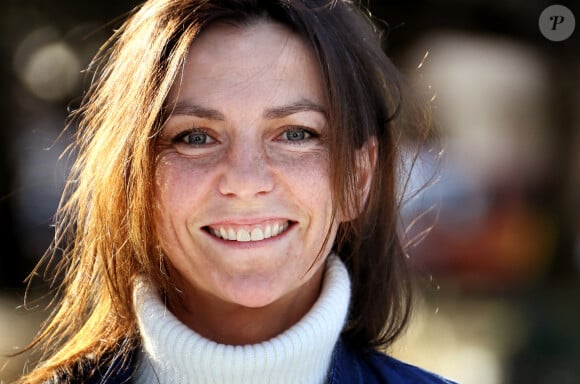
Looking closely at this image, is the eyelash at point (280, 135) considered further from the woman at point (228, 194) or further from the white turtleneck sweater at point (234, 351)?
the white turtleneck sweater at point (234, 351)

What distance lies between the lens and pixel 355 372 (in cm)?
187

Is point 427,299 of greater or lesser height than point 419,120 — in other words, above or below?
below

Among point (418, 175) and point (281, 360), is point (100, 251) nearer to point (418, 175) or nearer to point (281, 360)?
point (281, 360)

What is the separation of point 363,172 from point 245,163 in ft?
1.14

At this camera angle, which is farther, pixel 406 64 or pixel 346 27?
pixel 406 64

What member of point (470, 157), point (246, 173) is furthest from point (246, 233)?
point (470, 157)

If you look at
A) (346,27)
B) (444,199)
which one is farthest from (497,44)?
(346,27)

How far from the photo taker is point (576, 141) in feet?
20.5

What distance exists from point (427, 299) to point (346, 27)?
4575 millimetres

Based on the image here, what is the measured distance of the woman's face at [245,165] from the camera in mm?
1678

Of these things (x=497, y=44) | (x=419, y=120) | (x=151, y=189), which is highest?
(x=497, y=44)

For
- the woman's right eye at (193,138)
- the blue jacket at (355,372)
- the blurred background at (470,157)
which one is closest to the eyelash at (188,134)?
the woman's right eye at (193,138)

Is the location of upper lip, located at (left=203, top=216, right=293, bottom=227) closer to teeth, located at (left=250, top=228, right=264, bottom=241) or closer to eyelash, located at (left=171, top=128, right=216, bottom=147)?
teeth, located at (left=250, top=228, right=264, bottom=241)

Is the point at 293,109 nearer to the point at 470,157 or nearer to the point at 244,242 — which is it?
the point at 244,242
